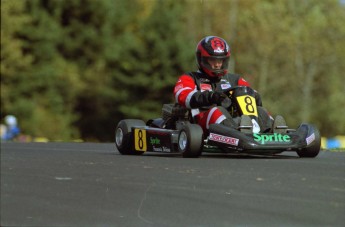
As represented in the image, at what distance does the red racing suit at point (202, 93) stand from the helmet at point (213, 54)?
0.15 m

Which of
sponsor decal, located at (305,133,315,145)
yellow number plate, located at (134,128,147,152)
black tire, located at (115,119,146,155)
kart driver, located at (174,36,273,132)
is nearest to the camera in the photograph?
sponsor decal, located at (305,133,315,145)

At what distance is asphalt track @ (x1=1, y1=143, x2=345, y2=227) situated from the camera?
28.6 feet

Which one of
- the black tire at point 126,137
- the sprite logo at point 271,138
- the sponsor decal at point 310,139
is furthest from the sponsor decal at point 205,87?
the sponsor decal at point 310,139

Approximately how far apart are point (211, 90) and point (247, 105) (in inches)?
36.7

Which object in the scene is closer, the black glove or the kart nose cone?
the black glove

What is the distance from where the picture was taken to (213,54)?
553 inches

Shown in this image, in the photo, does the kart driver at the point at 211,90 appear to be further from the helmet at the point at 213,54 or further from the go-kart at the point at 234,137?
the go-kart at the point at 234,137

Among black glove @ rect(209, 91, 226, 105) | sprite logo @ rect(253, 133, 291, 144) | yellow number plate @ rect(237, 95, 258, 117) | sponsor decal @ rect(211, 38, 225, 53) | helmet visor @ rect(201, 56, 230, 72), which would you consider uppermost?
sponsor decal @ rect(211, 38, 225, 53)

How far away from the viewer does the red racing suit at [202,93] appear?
13320mm

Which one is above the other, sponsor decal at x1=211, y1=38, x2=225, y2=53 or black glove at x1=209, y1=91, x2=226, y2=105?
sponsor decal at x1=211, y1=38, x2=225, y2=53

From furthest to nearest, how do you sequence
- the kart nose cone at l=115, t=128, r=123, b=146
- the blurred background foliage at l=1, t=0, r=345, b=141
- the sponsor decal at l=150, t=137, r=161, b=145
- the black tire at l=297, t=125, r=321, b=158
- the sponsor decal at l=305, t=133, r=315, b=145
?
the blurred background foliage at l=1, t=0, r=345, b=141
the kart nose cone at l=115, t=128, r=123, b=146
the sponsor decal at l=150, t=137, r=161, b=145
the black tire at l=297, t=125, r=321, b=158
the sponsor decal at l=305, t=133, r=315, b=145

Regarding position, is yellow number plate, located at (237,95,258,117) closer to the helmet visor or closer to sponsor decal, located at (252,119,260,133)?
sponsor decal, located at (252,119,260,133)

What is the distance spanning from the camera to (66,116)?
2414 inches

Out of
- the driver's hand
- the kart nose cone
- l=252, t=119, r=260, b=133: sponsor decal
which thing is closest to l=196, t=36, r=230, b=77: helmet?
the driver's hand
